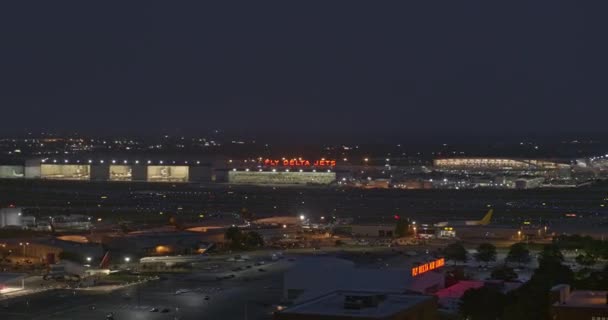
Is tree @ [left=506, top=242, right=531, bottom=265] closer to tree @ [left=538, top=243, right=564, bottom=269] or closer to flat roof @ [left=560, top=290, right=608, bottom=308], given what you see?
tree @ [left=538, top=243, right=564, bottom=269]

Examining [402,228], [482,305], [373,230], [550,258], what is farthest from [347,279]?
[373,230]

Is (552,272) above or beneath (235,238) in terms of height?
beneath

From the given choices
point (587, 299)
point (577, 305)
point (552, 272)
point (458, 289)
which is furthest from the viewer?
point (458, 289)

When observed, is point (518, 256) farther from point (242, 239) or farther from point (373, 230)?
point (373, 230)

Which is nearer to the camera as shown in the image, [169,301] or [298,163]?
[169,301]

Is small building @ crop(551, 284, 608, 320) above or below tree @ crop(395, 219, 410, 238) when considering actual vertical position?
below

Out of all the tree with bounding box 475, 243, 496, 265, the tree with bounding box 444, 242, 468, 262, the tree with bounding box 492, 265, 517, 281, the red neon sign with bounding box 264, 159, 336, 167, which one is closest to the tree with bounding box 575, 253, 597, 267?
the tree with bounding box 492, 265, 517, 281

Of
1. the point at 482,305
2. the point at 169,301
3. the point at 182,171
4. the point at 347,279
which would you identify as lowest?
the point at 169,301

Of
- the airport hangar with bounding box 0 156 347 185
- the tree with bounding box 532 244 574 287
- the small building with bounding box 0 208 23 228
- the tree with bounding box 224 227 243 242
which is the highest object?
the airport hangar with bounding box 0 156 347 185
